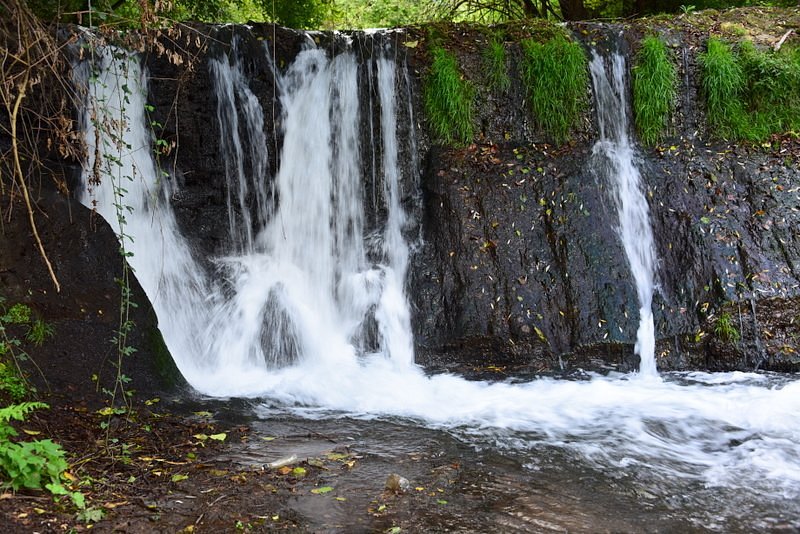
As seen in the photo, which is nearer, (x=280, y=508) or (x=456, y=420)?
(x=280, y=508)

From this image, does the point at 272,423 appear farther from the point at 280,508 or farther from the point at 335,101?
the point at 335,101

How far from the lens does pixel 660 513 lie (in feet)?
12.3

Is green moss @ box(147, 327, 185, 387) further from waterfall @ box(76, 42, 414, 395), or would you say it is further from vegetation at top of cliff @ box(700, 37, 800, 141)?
vegetation at top of cliff @ box(700, 37, 800, 141)

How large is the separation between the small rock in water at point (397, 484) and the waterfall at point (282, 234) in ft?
9.52

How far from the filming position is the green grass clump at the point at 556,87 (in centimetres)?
809

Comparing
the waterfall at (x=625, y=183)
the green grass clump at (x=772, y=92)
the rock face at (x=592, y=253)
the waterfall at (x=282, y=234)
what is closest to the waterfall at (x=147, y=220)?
the waterfall at (x=282, y=234)

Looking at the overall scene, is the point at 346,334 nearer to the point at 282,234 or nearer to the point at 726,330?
the point at 282,234

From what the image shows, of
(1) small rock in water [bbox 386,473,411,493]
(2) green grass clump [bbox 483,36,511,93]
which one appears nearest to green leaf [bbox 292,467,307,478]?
(1) small rock in water [bbox 386,473,411,493]

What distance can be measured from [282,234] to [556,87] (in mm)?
3689

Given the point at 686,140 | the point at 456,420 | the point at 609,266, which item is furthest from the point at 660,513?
the point at 686,140

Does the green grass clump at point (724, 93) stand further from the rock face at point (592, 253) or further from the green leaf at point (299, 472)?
the green leaf at point (299, 472)

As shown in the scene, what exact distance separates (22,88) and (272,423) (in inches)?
113

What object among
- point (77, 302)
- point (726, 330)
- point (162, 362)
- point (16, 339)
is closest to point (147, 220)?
point (77, 302)

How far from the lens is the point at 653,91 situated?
319 inches
